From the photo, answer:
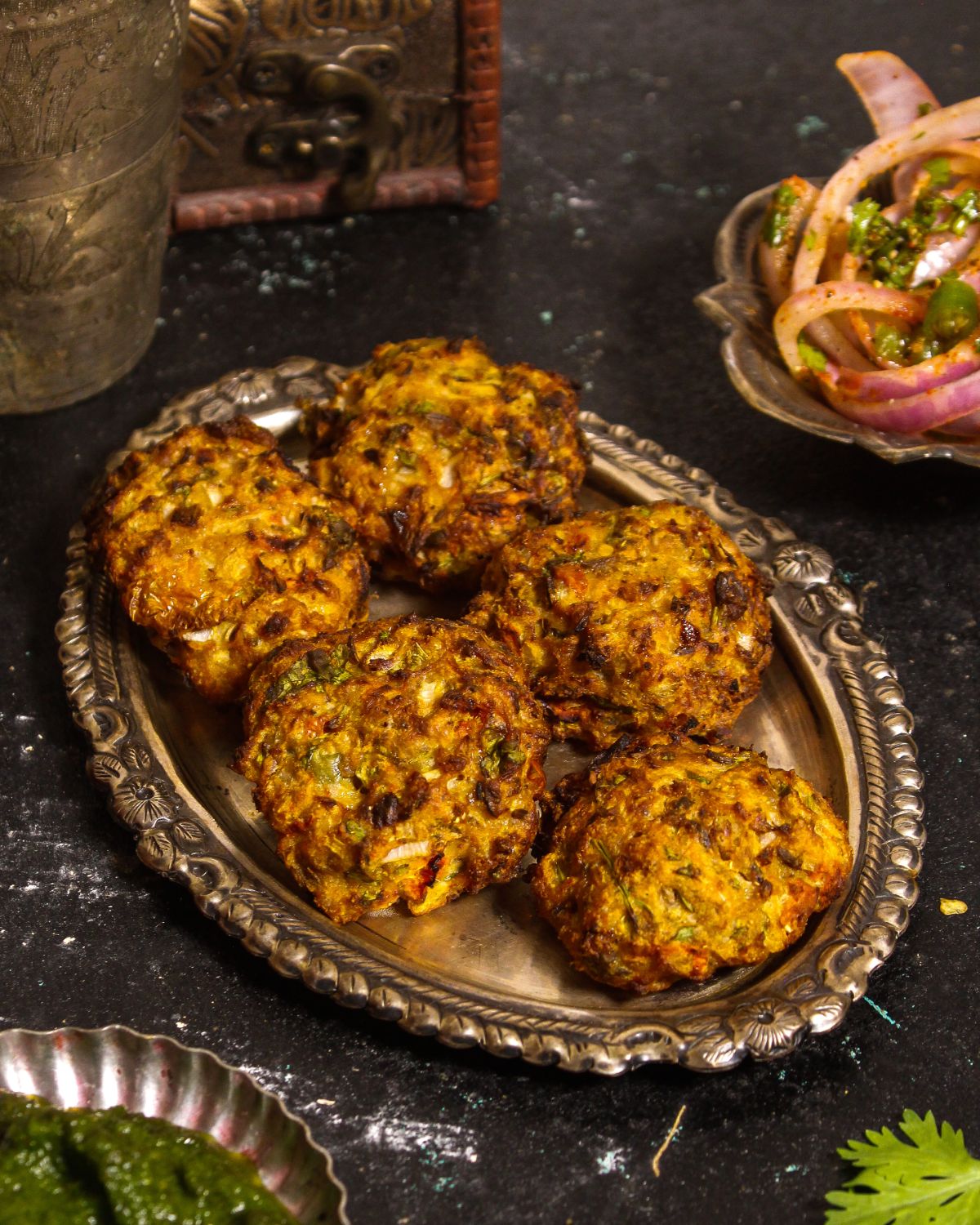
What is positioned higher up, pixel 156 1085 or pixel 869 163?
pixel 869 163

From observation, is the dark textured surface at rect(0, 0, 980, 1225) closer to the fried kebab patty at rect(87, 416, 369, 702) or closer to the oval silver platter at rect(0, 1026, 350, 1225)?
the oval silver platter at rect(0, 1026, 350, 1225)

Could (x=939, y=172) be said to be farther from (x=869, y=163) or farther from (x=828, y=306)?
(x=828, y=306)

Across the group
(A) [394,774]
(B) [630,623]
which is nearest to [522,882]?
(A) [394,774]

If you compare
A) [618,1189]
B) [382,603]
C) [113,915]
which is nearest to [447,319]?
[382,603]

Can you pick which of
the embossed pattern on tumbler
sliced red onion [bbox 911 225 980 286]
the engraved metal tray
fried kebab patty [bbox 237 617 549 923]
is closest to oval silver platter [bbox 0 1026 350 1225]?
fried kebab patty [bbox 237 617 549 923]

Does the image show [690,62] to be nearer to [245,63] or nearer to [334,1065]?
[245,63]

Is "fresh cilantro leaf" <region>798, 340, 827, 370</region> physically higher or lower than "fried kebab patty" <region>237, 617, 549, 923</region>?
higher
